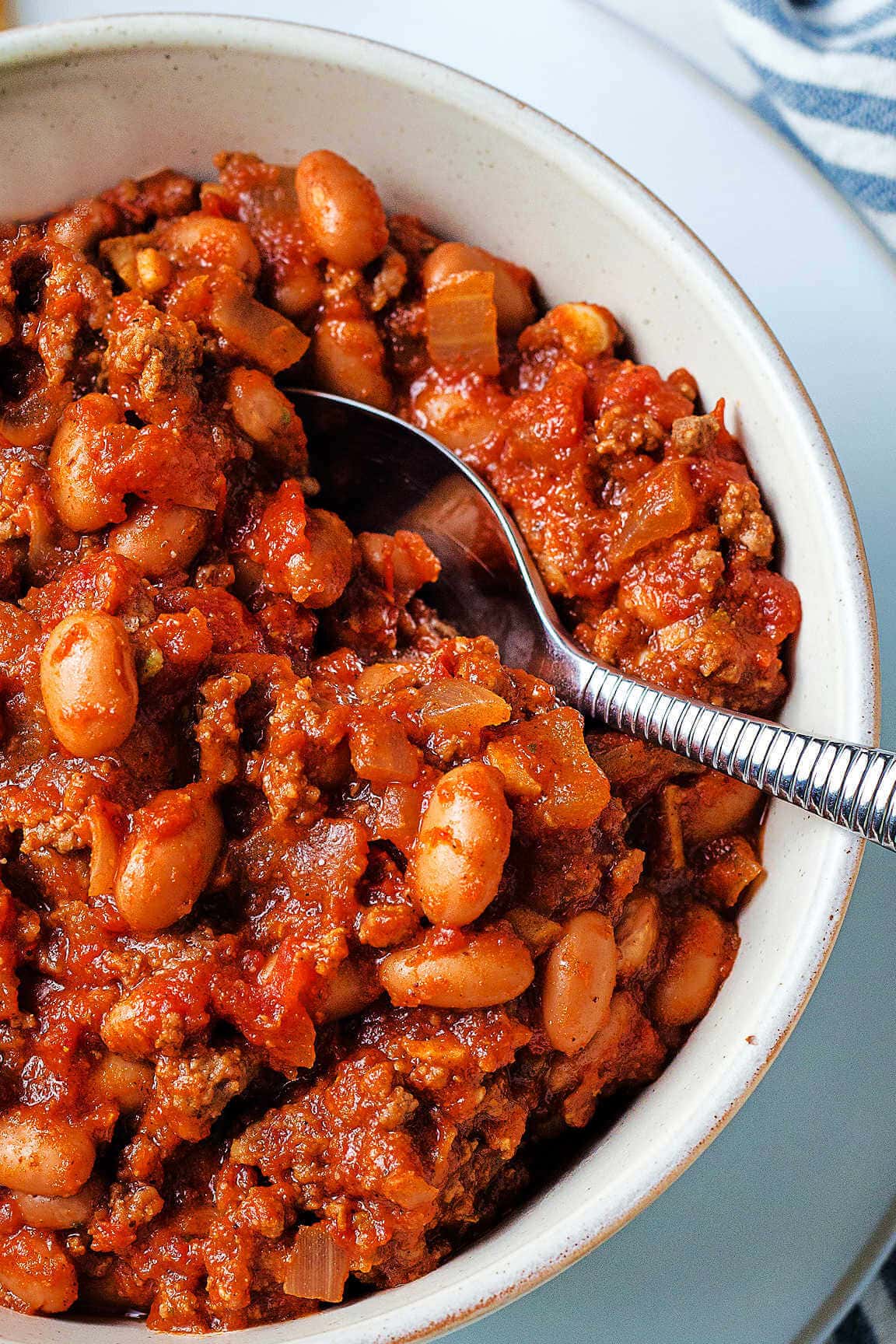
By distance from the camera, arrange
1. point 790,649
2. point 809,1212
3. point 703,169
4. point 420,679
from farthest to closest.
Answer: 1. point 703,169
2. point 809,1212
3. point 790,649
4. point 420,679

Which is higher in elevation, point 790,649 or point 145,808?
point 790,649

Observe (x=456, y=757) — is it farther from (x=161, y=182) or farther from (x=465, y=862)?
(x=161, y=182)

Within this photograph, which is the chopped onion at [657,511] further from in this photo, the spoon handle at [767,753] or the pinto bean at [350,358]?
the pinto bean at [350,358]

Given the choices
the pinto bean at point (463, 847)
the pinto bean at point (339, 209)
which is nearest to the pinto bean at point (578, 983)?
the pinto bean at point (463, 847)

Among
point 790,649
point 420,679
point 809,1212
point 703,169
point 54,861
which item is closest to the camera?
point 54,861

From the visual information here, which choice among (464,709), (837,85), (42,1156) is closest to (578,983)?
(464,709)

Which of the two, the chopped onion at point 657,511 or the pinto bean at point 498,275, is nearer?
the chopped onion at point 657,511

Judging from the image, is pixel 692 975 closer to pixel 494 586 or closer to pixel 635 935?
pixel 635 935

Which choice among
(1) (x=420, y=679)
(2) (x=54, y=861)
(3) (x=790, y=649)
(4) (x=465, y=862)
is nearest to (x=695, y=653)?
(3) (x=790, y=649)
